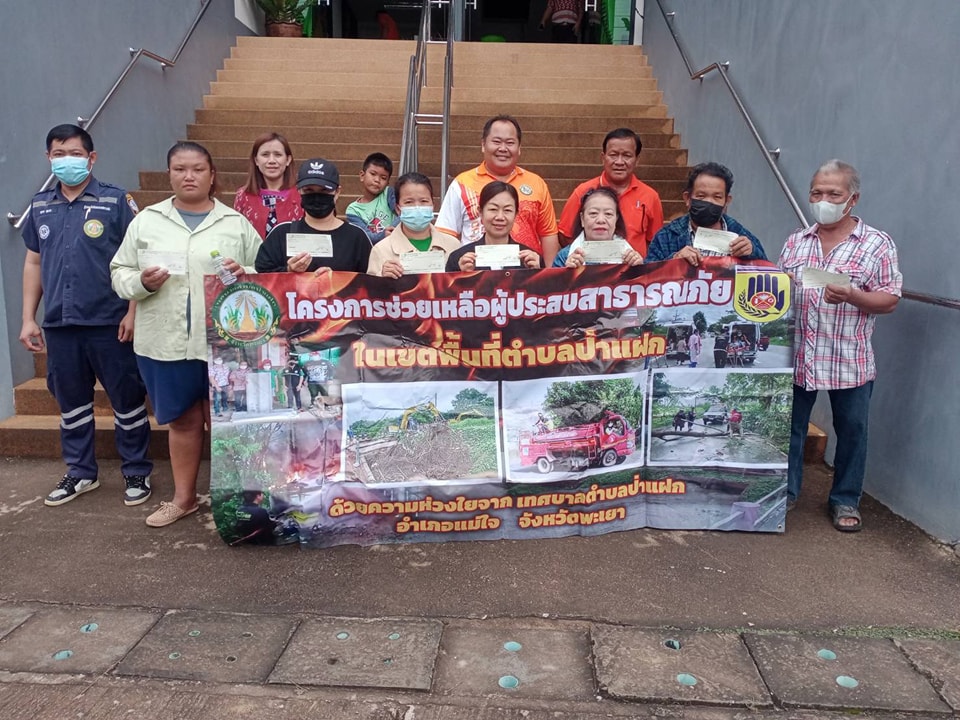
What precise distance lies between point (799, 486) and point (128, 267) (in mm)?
3366

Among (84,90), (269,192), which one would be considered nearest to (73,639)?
(269,192)

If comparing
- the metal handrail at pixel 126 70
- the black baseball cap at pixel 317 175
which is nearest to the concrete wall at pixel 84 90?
the metal handrail at pixel 126 70

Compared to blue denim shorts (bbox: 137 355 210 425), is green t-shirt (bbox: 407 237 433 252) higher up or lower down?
higher up

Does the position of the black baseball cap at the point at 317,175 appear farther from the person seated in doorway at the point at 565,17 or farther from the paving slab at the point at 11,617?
the person seated in doorway at the point at 565,17

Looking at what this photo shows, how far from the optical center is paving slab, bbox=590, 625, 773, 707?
90.1 inches

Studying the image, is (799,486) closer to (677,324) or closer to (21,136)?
(677,324)

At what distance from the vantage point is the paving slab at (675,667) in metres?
2.29

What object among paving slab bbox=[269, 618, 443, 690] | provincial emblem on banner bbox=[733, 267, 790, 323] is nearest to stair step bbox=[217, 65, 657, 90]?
provincial emblem on banner bbox=[733, 267, 790, 323]

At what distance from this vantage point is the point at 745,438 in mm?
3330

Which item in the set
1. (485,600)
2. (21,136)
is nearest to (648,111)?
(21,136)


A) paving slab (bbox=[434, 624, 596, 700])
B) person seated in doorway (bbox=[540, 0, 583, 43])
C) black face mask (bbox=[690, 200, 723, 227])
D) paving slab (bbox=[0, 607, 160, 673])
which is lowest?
paving slab (bbox=[434, 624, 596, 700])

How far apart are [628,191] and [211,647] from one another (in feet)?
10.3

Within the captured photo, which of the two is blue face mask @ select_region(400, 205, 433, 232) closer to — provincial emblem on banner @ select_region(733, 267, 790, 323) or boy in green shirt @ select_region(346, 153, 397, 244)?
boy in green shirt @ select_region(346, 153, 397, 244)

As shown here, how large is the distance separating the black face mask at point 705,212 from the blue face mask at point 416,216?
122 cm
